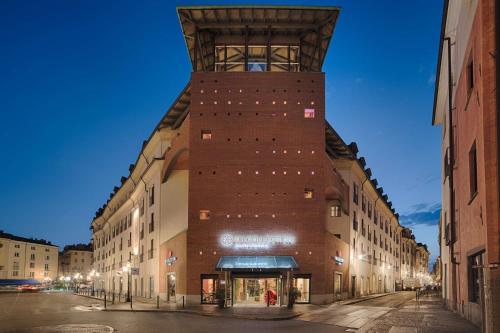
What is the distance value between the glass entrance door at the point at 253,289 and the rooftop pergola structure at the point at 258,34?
16673mm

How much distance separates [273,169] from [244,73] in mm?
7800

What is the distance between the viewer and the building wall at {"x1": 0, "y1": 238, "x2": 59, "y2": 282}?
13900cm

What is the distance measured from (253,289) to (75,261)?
160852mm

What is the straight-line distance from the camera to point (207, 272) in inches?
1674

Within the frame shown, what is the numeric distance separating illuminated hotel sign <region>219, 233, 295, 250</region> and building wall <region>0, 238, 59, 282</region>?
4354 inches

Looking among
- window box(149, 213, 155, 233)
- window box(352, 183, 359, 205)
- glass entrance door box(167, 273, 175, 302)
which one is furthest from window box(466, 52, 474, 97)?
window box(352, 183, 359, 205)

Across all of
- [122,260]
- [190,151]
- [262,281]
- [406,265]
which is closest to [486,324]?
[262,281]

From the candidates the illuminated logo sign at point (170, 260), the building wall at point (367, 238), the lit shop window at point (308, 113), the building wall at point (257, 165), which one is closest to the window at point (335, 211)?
the building wall at point (367, 238)

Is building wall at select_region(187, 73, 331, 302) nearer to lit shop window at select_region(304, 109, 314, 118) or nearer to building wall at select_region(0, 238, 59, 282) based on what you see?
lit shop window at select_region(304, 109, 314, 118)

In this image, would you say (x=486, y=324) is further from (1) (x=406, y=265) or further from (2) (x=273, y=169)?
(1) (x=406, y=265)

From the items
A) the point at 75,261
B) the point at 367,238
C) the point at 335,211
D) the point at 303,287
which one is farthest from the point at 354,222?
the point at 75,261

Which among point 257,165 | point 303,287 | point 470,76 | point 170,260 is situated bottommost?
point 303,287

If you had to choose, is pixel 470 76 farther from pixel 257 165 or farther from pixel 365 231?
pixel 365 231

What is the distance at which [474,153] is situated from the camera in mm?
22547
